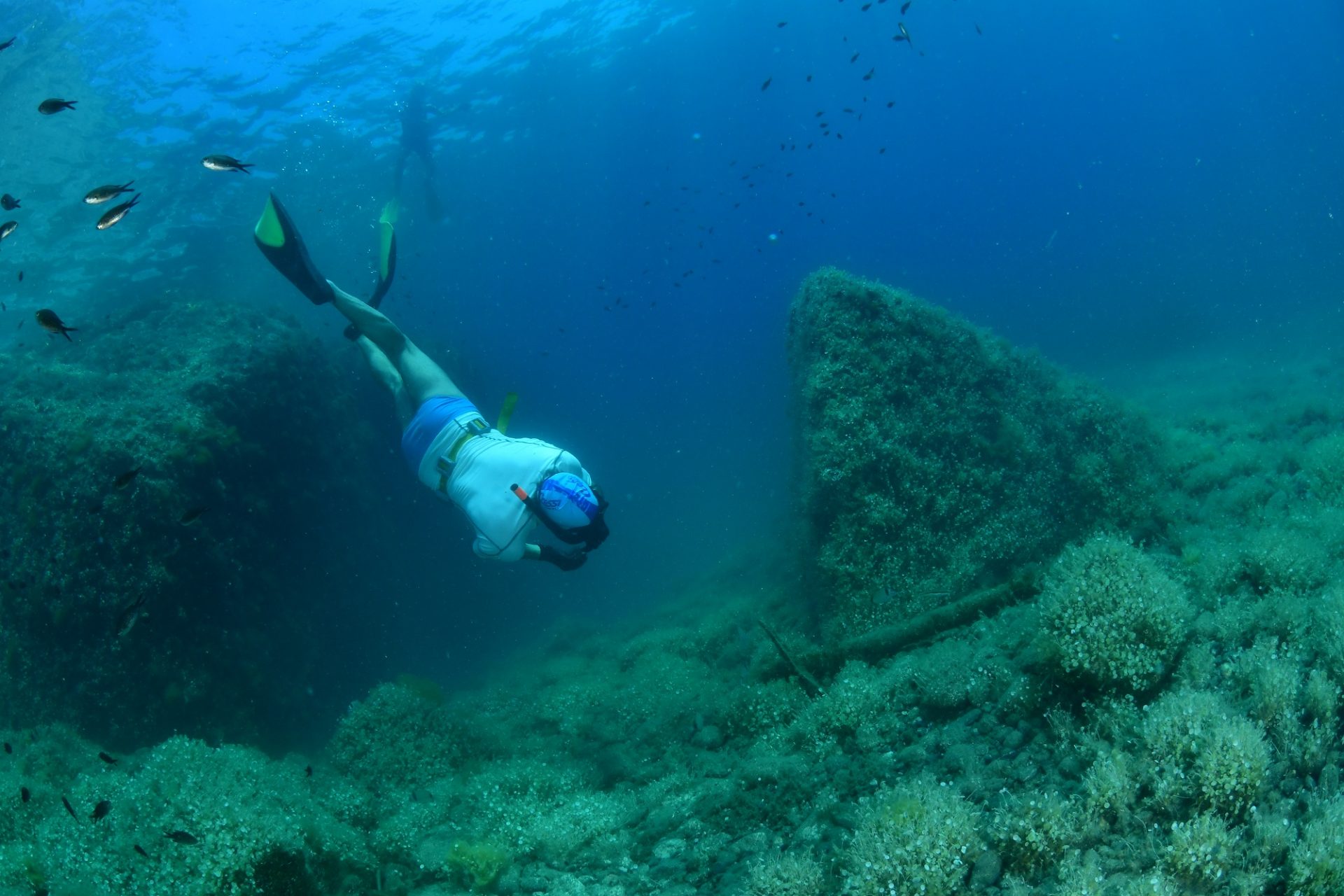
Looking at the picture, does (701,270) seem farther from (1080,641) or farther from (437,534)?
(1080,641)

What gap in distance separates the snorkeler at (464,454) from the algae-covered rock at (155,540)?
2.94m

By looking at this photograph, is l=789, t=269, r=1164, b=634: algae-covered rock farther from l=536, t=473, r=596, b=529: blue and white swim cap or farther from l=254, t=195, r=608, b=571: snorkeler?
l=254, t=195, r=608, b=571: snorkeler

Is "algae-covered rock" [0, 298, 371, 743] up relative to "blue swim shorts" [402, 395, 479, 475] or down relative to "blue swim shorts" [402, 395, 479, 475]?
down

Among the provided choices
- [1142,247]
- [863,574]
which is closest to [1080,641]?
[863,574]

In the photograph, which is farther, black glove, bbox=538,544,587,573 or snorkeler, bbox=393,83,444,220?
snorkeler, bbox=393,83,444,220

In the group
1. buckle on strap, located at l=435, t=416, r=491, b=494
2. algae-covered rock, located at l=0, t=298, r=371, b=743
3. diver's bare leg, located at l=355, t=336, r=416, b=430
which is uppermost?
buckle on strap, located at l=435, t=416, r=491, b=494

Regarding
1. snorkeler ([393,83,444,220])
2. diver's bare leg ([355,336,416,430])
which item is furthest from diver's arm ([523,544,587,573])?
snorkeler ([393,83,444,220])

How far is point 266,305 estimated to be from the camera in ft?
60.6

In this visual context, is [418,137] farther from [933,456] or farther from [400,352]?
[933,456]

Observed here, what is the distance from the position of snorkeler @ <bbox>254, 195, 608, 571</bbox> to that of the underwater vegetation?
8.39 feet

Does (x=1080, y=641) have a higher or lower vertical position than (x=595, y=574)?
higher

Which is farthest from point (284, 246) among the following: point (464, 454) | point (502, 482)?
point (502, 482)

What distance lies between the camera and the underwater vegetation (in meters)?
3.10

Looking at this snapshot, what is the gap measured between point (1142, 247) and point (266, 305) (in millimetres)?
99978
